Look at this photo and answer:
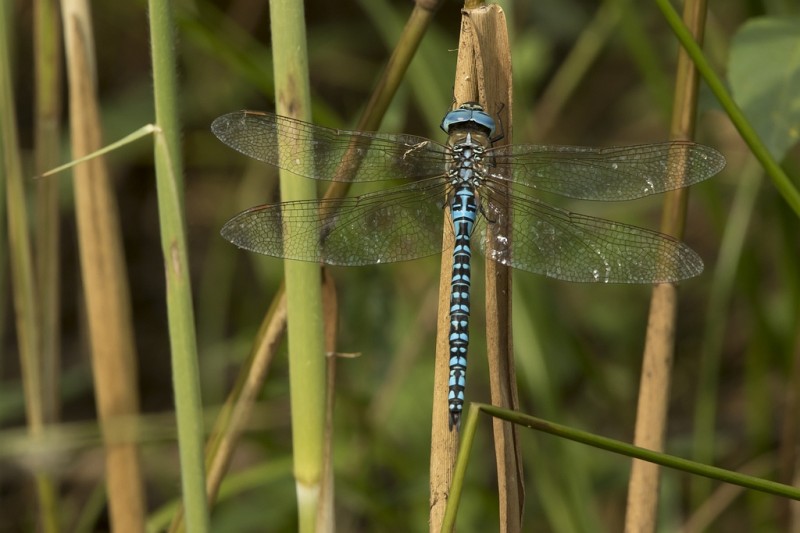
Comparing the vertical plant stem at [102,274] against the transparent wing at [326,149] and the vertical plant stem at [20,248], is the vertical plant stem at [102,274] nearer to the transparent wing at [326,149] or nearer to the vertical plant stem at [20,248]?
the vertical plant stem at [20,248]

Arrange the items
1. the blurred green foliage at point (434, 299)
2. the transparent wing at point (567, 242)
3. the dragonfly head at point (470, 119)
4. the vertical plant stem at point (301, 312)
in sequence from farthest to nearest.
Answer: the blurred green foliage at point (434, 299) → the transparent wing at point (567, 242) → the dragonfly head at point (470, 119) → the vertical plant stem at point (301, 312)

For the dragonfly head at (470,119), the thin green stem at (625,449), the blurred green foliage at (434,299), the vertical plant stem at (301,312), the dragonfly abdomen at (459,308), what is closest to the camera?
the thin green stem at (625,449)

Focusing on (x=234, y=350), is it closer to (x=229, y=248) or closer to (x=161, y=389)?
(x=229, y=248)

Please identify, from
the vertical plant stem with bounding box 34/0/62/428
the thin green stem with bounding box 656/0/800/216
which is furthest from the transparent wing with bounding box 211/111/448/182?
the thin green stem with bounding box 656/0/800/216

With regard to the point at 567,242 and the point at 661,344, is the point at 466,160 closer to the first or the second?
the point at 567,242

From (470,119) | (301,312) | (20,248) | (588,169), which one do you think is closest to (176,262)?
(301,312)

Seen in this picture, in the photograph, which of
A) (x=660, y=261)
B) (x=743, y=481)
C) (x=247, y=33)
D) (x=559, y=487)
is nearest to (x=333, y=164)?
(x=660, y=261)

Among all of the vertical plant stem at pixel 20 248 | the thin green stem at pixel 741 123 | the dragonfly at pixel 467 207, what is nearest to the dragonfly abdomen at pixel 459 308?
the dragonfly at pixel 467 207
